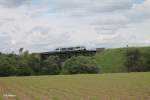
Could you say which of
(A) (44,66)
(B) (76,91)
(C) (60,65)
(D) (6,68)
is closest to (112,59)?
(C) (60,65)

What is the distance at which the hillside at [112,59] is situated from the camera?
123 m

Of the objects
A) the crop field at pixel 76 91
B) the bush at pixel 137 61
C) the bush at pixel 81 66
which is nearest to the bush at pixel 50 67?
the bush at pixel 81 66

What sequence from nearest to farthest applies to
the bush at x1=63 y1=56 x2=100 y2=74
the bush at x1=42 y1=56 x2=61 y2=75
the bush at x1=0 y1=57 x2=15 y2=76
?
1. the bush at x1=63 y1=56 x2=100 y2=74
2. the bush at x1=0 y1=57 x2=15 y2=76
3. the bush at x1=42 y1=56 x2=61 y2=75

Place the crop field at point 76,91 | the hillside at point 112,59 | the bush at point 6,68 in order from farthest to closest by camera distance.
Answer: the hillside at point 112,59 < the bush at point 6,68 < the crop field at point 76,91

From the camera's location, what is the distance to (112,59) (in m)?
133

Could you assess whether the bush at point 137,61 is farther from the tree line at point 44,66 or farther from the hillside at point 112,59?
the tree line at point 44,66

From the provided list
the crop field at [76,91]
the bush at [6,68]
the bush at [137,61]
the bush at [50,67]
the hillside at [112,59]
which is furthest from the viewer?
the hillside at [112,59]

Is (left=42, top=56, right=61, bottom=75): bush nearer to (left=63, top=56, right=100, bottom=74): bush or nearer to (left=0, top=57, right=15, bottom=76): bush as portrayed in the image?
(left=63, top=56, right=100, bottom=74): bush

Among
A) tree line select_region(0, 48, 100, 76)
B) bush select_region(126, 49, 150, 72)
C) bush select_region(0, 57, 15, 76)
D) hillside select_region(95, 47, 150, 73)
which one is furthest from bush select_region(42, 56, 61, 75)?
bush select_region(126, 49, 150, 72)

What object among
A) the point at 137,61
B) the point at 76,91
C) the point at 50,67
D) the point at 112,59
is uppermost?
the point at 112,59

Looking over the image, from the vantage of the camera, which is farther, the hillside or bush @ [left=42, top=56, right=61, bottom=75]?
the hillside

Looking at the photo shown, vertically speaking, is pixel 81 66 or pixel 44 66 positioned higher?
pixel 44 66

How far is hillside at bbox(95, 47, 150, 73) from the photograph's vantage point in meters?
123

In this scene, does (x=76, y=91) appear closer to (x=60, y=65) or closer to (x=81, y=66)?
(x=81, y=66)
